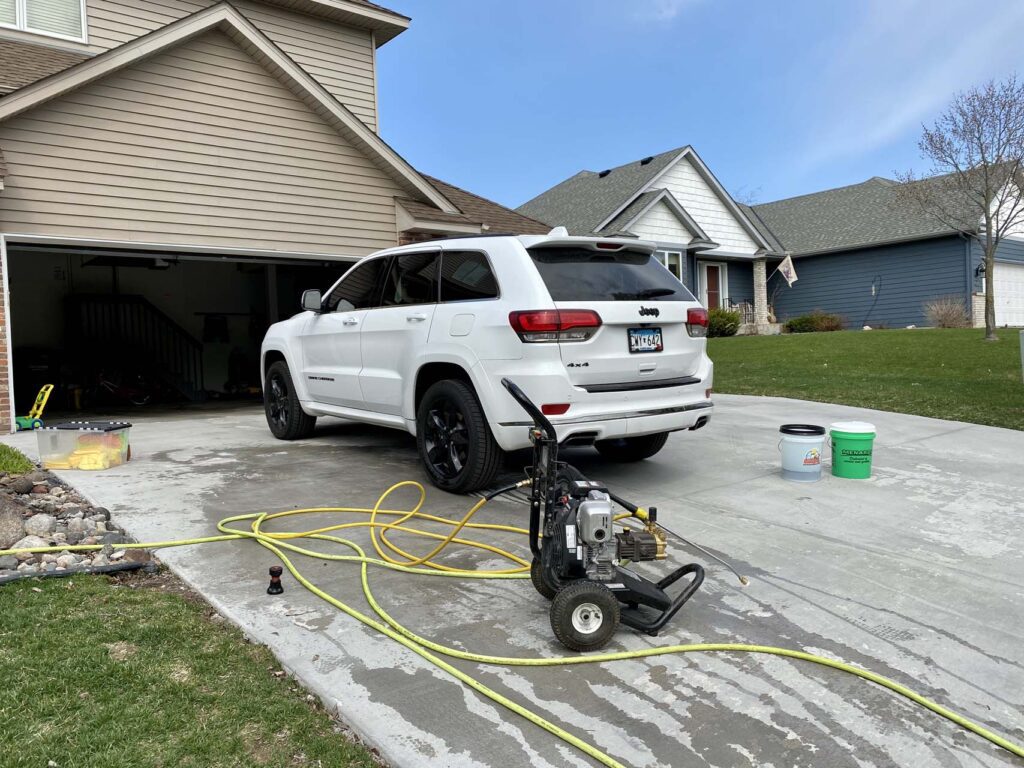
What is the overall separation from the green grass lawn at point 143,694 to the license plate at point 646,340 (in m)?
2.91

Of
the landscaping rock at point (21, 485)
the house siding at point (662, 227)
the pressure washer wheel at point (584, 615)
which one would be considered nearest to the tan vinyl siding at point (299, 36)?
the landscaping rock at point (21, 485)

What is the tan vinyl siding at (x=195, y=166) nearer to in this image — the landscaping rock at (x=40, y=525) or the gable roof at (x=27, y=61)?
the gable roof at (x=27, y=61)

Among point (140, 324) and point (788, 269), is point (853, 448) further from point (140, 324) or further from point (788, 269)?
point (788, 269)

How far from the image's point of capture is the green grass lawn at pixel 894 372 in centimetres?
898

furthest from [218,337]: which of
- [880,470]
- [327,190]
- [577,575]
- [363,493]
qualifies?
[577,575]

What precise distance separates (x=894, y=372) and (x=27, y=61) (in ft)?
43.6

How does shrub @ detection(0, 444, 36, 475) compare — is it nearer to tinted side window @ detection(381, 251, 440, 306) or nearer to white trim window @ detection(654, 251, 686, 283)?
tinted side window @ detection(381, 251, 440, 306)

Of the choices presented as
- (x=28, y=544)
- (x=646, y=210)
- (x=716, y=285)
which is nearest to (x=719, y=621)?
(x=28, y=544)

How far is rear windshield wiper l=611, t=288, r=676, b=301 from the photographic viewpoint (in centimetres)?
496

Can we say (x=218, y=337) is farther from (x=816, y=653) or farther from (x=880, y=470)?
(x=816, y=653)

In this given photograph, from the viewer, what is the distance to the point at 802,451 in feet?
18.0

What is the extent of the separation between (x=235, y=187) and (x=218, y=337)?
23.8ft

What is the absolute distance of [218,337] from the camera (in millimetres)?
16641

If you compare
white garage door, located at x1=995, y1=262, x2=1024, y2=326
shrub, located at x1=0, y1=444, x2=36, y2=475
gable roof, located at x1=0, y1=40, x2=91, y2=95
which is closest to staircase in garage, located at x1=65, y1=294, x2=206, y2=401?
gable roof, located at x1=0, y1=40, x2=91, y2=95
